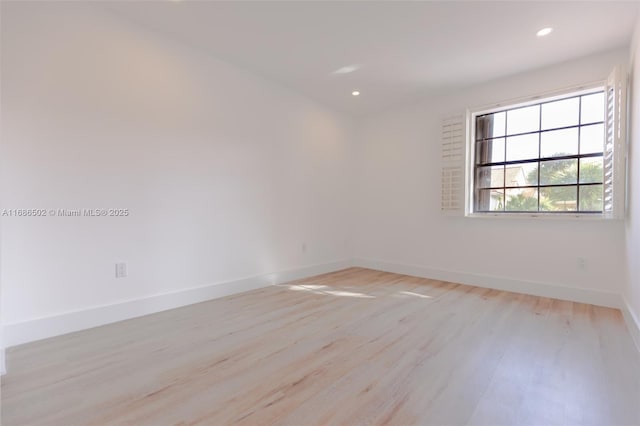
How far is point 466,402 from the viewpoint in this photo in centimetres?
146

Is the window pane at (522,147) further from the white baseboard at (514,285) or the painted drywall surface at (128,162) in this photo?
the painted drywall surface at (128,162)

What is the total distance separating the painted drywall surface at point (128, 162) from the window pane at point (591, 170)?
10.8 feet

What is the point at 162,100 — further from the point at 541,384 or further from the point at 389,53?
the point at 541,384

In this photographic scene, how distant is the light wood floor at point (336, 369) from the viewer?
4.53ft

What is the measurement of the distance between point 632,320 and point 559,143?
73.9 inches

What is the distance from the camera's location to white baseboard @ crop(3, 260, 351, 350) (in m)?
2.08

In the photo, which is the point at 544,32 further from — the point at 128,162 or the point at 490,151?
the point at 128,162

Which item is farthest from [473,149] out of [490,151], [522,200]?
[522,200]

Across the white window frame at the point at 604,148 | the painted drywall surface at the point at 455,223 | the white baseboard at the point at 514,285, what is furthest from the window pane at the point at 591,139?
the white baseboard at the point at 514,285

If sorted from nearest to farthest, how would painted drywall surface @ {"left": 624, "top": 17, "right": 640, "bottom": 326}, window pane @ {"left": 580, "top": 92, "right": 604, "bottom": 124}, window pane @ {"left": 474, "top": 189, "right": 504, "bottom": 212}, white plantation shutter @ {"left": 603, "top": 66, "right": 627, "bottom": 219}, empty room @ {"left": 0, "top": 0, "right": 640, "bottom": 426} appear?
empty room @ {"left": 0, "top": 0, "right": 640, "bottom": 426}
painted drywall surface @ {"left": 624, "top": 17, "right": 640, "bottom": 326}
white plantation shutter @ {"left": 603, "top": 66, "right": 627, "bottom": 219}
window pane @ {"left": 580, "top": 92, "right": 604, "bottom": 124}
window pane @ {"left": 474, "top": 189, "right": 504, "bottom": 212}

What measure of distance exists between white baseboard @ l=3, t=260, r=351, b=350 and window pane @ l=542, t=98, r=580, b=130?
364 centimetres

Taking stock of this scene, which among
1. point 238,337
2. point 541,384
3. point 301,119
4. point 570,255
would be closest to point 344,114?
point 301,119

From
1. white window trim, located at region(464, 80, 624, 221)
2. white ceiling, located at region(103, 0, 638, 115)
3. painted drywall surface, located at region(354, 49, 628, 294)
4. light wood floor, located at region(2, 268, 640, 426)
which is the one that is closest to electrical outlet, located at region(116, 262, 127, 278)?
light wood floor, located at region(2, 268, 640, 426)

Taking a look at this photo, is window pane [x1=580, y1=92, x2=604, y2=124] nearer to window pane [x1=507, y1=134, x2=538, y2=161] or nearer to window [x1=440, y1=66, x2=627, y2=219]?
window [x1=440, y1=66, x2=627, y2=219]
